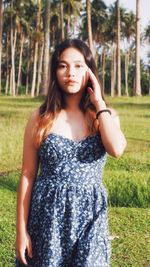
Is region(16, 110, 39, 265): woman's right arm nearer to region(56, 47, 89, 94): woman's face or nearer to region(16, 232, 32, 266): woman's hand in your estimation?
region(16, 232, 32, 266): woman's hand

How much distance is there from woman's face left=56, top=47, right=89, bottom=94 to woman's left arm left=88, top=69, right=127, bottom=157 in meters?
0.07

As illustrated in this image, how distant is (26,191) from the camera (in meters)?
2.78

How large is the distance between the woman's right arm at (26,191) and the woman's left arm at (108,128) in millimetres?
359

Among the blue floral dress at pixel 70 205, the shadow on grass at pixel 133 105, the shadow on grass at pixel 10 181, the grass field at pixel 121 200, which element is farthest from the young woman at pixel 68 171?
the shadow on grass at pixel 133 105

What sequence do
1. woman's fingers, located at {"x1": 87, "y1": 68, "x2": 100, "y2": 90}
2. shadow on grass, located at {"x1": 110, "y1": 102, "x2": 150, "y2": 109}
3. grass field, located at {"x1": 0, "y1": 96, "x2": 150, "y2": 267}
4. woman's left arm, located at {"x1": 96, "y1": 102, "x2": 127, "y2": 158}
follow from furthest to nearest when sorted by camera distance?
1. shadow on grass, located at {"x1": 110, "y1": 102, "x2": 150, "y2": 109}
2. grass field, located at {"x1": 0, "y1": 96, "x2": 150, "y2": 267}
3. woman's fingers, located at {"x1": 87, "y1": 68, "x2": 100, "y2": 90}
4. woman's left arm, located at {"x1": 96, "y1": 102, "x2": 127, "y2": 158}

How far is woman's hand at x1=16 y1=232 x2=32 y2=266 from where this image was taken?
2719mm

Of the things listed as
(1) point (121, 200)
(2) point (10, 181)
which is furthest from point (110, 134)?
(2) point (10, 181)

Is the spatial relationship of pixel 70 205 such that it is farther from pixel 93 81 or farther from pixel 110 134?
pixel 93 81

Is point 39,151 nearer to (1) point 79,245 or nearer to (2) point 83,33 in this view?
(1) point 79,245

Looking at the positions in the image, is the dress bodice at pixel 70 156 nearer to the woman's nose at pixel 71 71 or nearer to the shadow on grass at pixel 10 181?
the woman's nose at pixel 71 71

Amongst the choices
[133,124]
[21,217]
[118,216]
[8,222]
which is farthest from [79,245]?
[133,124]

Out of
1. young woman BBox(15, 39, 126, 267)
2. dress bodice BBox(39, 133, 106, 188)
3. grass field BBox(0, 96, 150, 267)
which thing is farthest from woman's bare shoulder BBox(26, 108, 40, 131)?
grass field BBox(0, 96, 150, 267)

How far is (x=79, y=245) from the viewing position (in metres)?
2.68

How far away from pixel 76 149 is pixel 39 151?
0.71ft
